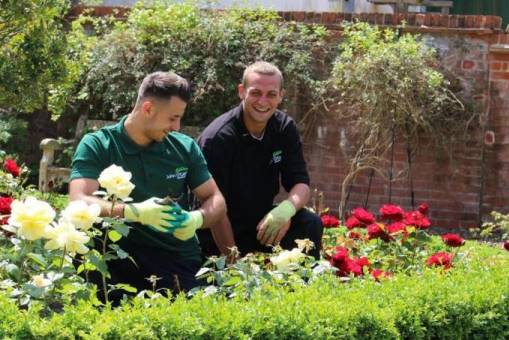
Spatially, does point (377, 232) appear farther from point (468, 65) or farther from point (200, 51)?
point (200, 51)

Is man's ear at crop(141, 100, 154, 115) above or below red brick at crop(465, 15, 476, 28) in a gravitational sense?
below

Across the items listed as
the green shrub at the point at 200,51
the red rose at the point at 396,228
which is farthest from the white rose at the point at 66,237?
the green shrub at the point at 200,51

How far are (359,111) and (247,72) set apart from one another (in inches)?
167

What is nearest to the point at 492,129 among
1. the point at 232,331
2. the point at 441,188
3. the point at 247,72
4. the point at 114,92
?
the point at 441,188

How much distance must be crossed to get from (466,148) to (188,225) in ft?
18.7

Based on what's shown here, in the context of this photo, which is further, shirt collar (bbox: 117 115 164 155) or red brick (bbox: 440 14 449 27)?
red brick (bbox: 440 14 449 27)

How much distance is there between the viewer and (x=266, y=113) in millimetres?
5586

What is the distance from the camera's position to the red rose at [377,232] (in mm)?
5566

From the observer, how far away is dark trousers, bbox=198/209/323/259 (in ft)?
18.1

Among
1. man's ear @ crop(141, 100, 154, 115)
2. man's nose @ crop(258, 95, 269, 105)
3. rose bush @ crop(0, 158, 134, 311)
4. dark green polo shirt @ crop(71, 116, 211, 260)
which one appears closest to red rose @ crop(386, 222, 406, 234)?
man's nose @ crop(258, 95, 269, 105)

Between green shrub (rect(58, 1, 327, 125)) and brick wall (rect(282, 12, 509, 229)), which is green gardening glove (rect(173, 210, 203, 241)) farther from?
brick wall (rect(282, 12, 509, 229))

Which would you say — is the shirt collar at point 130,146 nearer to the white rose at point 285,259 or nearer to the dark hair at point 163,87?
the dark hair at point 163,87

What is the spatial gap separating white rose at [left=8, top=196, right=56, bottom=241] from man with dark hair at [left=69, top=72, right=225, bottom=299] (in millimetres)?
807

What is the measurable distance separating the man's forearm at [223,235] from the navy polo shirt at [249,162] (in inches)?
13.2
